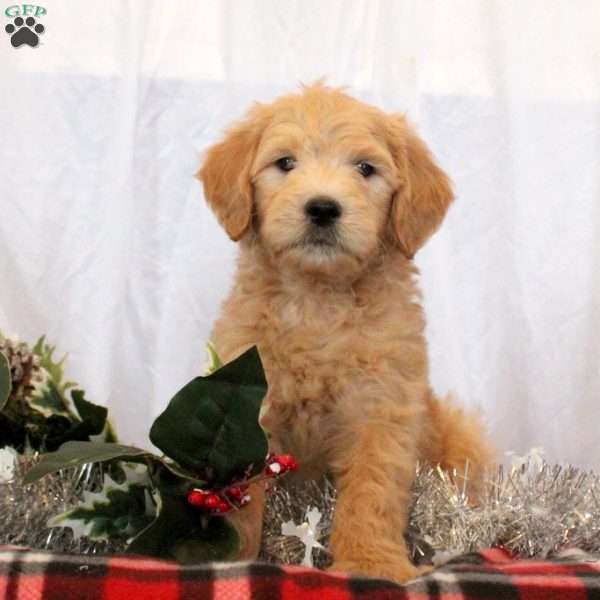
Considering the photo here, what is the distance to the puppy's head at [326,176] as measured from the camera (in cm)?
169

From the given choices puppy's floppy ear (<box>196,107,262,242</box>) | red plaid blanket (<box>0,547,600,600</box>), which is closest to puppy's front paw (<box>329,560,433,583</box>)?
red plaid blanket (<box>0,547,600,600</box>)

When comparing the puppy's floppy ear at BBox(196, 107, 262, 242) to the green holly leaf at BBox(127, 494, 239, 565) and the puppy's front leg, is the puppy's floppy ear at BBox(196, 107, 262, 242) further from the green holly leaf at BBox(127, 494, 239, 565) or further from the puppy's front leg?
the green holly leaf at BBox(127, 494, 239, 565)

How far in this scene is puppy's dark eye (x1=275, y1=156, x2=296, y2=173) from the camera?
1799mm

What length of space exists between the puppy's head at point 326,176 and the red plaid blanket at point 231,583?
649 mm

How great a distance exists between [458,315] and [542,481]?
2.81 feet

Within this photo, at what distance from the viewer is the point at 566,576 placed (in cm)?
128

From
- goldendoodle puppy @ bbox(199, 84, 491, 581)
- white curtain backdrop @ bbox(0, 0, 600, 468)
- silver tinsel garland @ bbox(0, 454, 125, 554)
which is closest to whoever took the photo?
silver tinsel garland @ bbox(0, 454, 125, 554)

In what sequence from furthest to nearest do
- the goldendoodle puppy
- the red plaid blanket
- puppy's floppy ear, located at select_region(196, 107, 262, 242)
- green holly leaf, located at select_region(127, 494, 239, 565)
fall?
puppy's floppy ear, located at select_region(196, 107, 262, 242)
the goldendoodle puppy
green holly leaf, located at select_region(127, 494, 239, 565)
the red plaid blanket

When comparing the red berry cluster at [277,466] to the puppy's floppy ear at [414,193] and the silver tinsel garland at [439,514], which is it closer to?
the silver tinsel garland at [439,514]

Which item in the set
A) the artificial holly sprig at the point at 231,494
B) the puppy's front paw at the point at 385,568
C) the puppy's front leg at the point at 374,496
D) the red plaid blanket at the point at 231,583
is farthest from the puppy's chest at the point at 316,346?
the red plaid blanket at the point at 231,583

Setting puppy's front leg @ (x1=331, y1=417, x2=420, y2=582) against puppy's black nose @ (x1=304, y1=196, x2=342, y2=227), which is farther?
puppy's black nose @ (x1=304, y1=196, x2=342, y2=227)

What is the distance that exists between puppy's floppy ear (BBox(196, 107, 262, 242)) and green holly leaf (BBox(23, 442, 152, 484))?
22.9 inches

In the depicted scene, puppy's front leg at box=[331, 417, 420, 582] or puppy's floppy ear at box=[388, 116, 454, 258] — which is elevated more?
puppy's floppy ear at box=[388, 116, 454, 258]

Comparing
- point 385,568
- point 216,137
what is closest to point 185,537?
point 385,568
